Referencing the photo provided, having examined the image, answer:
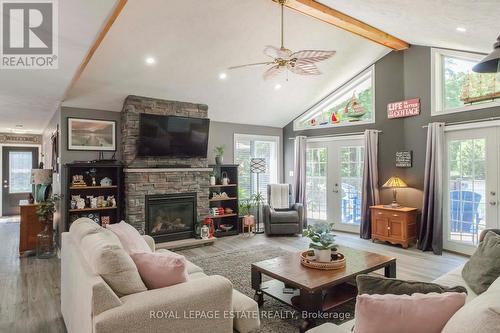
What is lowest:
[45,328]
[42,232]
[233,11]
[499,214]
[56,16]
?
[45,328]

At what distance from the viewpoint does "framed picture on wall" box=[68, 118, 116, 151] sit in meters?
5.04

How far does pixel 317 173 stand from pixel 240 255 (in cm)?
314

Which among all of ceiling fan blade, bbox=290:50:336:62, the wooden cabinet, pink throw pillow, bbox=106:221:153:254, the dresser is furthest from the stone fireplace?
the wooden cabinet

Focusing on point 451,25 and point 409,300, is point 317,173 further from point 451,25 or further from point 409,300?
point 409,300

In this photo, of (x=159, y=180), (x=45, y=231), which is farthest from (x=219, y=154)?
(x=45, y=231)

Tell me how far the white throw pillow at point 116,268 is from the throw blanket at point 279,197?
4.89 m

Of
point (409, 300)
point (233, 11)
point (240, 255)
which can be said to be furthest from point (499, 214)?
point (233, 11)

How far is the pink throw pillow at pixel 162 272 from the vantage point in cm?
195

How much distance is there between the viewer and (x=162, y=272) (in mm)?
1956

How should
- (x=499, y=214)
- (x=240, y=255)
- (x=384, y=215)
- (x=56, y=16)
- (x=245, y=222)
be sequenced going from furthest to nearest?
(x=245, y=222)
(x=384, y=215)
(x=240, y=255)
(x=499, y=214)
(x=56, y=16)

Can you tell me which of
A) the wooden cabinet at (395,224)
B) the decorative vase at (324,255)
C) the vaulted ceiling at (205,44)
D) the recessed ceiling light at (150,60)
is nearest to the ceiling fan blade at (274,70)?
the vaulted ceiling at (205,44)

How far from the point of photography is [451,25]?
3.65 m

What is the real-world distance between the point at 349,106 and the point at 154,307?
5.91 meters

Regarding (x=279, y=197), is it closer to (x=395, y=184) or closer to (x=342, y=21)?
(x=395, y=184)
